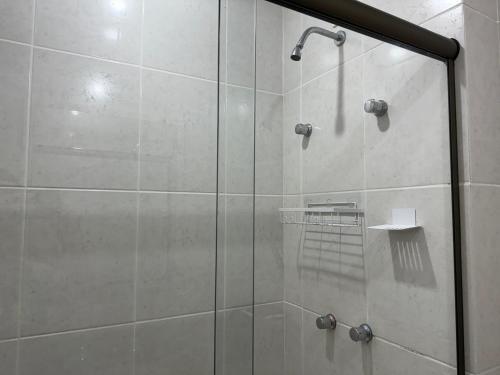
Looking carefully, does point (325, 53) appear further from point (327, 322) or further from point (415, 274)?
point (327, 322)

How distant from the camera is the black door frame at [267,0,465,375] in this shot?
0.69 meters

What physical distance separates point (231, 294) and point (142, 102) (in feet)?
2.69

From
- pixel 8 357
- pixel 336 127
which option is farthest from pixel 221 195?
pixel 8 357

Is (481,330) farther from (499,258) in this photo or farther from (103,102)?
(103,102)

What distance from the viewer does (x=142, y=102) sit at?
46.3 inches

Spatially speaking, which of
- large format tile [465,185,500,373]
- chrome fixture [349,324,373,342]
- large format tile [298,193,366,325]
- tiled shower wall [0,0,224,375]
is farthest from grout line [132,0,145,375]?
large format tile [465,185,500,373]

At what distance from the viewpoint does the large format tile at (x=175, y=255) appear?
116cm

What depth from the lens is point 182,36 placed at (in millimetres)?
1257

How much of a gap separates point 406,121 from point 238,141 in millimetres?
540

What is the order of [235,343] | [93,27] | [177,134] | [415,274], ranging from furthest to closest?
[177,134] < [93,27] < [415,274] < [235,343]

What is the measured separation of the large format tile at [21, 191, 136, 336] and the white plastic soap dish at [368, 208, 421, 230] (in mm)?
856

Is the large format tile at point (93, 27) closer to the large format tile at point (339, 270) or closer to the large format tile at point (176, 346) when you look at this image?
the large format tile at point (339, 270)

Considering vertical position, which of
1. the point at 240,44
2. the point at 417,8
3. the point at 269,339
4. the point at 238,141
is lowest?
the point at 269,339

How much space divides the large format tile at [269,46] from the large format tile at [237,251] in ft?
0.91
